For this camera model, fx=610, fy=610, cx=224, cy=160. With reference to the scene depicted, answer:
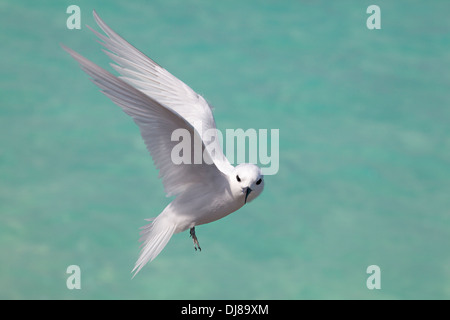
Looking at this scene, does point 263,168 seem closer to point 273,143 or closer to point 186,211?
point 273,143

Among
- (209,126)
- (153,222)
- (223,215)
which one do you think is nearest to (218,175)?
(223,215)

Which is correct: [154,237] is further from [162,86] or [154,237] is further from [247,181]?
[162,86]

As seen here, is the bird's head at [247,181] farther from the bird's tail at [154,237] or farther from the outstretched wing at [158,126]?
the bird's tail at [154,237]

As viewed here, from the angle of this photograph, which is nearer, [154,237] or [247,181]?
[247,181]

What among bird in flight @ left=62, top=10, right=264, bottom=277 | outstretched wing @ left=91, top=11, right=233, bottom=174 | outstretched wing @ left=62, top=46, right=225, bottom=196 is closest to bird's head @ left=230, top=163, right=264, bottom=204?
bird in flight @ left=62, top=10, right=264, bottom=277

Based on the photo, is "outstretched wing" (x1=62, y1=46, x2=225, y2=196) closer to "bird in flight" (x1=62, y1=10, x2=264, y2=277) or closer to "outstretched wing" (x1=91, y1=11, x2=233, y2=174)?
"bird in flight" (x1=62, y1=10, x2=264, y2=277)

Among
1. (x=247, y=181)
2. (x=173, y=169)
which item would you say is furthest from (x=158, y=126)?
(x=247, y=181)
